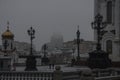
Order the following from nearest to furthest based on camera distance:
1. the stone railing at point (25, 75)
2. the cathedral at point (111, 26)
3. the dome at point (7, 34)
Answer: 1. the stone railing at point (25, 75)
2. the cathedral at point (111, 26)
3. the dome at point (7, 34)

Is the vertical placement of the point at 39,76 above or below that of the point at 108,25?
below

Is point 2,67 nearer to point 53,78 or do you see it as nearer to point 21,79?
point 21,79

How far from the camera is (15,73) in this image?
19531 millimetres

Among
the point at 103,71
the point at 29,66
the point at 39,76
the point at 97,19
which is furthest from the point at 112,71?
the point at 29,66

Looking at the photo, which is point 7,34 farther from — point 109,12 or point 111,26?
point 111,26

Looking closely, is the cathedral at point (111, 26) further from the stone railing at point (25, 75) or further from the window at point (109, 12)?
the stone railing at point (25, 75)

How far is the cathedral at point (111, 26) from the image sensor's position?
174 ft

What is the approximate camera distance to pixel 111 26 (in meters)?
55.3

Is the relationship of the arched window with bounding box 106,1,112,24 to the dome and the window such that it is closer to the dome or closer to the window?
the window

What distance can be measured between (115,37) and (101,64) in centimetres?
2595

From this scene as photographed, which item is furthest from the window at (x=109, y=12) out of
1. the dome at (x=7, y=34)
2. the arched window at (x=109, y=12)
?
the dome at (x=7, y=34)

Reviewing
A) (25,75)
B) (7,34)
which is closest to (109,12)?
(7,34)

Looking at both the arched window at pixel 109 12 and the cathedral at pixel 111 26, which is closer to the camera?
the cathedral at pixel 111 26

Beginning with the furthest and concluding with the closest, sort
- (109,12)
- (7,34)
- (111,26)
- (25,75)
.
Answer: (7,34) < (109,12) < (111,26) < (25,75)
